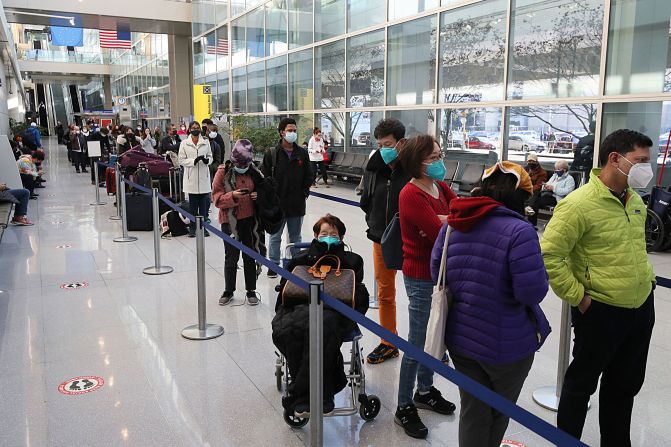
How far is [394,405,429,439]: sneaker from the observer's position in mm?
3375

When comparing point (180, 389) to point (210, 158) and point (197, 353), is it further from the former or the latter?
point (210, 158)

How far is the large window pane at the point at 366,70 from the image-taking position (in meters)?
16.3

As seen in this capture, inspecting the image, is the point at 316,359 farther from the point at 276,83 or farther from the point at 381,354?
the point at 276,83

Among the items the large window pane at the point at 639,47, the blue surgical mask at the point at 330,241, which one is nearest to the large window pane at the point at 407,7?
the large window pane at the point at 639,47

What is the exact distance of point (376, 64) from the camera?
1644 centimetres

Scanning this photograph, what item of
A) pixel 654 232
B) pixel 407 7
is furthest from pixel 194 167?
pixel 407 7

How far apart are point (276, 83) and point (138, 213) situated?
510 inches

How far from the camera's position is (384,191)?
4.14m

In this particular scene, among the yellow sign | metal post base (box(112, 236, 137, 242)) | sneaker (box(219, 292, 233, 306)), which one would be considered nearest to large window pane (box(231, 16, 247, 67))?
the yellow sign

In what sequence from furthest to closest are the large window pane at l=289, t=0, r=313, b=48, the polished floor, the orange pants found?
the large window pane at l=289, t=0, r=313, b=48
the orange pants
the polished floor

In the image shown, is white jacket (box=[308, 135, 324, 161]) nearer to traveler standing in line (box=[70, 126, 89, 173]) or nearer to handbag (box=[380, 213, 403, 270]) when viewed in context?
traveler standing in line (box=[70, 126, 89, 173])

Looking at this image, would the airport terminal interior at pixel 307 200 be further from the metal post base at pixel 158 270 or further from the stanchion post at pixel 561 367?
the metal post base at pixel 158 270

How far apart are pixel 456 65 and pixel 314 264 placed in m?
11.0

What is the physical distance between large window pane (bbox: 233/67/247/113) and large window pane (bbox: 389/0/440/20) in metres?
10.6
